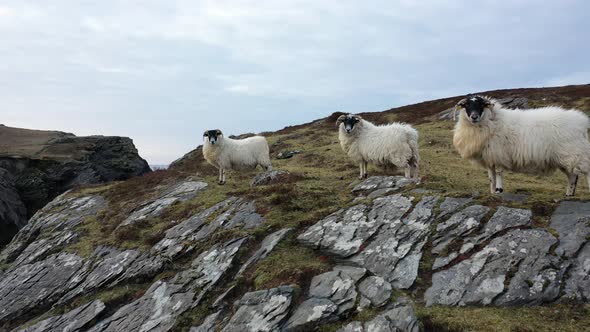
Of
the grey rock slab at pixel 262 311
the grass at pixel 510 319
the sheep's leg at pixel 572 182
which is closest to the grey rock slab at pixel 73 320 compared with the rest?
the grey rock slab at pixel 262 311

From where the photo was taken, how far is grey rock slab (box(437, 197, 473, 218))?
37.7 ft

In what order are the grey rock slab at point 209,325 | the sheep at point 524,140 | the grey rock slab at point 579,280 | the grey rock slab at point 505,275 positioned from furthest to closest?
1. the sheep at point 524,140
2. the grey rock slab at point 209,325
3. the grey rock slab at point 505,275
4. the grey rock slab at point 579,280

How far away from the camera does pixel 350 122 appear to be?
17.8 metres

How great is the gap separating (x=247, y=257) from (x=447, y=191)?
6.69 metres

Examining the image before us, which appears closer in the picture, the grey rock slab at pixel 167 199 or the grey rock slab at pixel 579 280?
the grey rock slab at pixel 579 280

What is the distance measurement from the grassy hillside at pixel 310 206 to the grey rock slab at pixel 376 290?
0.46 meters

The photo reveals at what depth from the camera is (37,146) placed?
117ft

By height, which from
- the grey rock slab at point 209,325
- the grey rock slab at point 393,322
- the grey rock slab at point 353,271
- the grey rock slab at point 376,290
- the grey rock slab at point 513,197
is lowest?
the grey rock slab at point 209,325

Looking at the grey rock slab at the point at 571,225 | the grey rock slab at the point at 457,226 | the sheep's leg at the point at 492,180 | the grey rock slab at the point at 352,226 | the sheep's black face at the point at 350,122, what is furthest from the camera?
the sheep's black face at the point at 350,122

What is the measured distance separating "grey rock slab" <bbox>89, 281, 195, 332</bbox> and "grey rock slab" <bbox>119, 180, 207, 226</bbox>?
601cm

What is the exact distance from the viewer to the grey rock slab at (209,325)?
9.29 metres

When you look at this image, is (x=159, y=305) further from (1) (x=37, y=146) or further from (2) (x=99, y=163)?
(1) (x=37, y=146)

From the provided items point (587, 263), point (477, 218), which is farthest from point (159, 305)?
point (587, 263)

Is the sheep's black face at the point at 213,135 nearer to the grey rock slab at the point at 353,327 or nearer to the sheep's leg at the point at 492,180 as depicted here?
the sheep's leg at the point at 492,180
